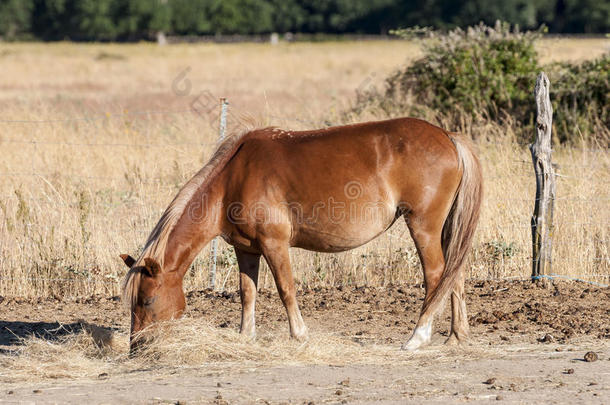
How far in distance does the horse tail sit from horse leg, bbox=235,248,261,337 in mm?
1255

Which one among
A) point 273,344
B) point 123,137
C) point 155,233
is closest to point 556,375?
point 273,344

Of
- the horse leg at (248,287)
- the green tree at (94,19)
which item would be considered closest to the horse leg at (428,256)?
the horse leg at (248,287)

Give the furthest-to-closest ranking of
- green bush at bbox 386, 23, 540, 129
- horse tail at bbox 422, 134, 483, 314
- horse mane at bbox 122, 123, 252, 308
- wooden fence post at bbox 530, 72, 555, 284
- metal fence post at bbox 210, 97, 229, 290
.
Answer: green bush at bbox 386, 23, 540, 129
metal fence post at bbox 210, 97, 229, 290
wooden fence post at bbox 530, 72, 555, 284
horse tail at bbox 422, 134, 483, 314
horse mane at bbox 122, 123, 252, 308

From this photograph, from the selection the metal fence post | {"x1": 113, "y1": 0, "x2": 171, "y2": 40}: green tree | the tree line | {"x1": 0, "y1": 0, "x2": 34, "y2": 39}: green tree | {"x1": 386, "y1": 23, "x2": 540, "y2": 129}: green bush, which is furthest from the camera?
{"x1": 113, "y1": 0, "x2": 171, "y2": 40}: green tree

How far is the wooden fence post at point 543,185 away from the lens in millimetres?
7277

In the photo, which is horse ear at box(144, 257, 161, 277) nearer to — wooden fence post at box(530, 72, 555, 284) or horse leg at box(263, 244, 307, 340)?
horse leg at box(263, 244, 307, 340)

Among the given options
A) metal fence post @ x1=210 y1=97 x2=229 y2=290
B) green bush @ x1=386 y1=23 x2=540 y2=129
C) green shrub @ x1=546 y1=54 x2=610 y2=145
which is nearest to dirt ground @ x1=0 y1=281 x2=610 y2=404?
metal fence post @ x1=210 y1=97 x2=229 y2=290

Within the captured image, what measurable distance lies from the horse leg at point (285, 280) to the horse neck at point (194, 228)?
0.42m

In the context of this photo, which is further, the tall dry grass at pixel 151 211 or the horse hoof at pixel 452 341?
Result: the tall dry grass at pixel 151 211

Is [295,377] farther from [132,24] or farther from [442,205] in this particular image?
[132,24]

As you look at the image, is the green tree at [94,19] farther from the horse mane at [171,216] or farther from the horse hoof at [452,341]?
the horse hoof at [452,341]

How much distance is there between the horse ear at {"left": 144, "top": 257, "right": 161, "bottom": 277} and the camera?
5.08 meters

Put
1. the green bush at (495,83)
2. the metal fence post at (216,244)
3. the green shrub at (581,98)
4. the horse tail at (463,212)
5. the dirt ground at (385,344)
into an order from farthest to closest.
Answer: the green bush at (495,83)
the green shrub at (581,98)
the metal fence post at (216,244)
the horse tail at (463,212)
the dirt ground at (385,344)

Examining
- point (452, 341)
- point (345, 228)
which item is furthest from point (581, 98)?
point (345, 228)
